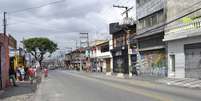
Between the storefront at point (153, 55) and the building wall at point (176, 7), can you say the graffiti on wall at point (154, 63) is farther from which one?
the building wall at point (176, 7)

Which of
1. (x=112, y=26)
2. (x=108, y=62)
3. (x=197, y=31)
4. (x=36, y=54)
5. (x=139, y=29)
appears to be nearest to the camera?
(x=197, y=31)

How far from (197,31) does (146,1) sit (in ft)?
52.3

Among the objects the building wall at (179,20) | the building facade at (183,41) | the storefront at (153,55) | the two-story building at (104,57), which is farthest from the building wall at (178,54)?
the two-story building at (104,57)

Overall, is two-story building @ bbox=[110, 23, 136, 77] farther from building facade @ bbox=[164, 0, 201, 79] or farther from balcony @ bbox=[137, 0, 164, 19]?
building facade @ bbox=[164, 0, 201, 79]

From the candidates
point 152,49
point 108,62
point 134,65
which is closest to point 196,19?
point 152,49

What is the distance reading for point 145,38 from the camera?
161ft

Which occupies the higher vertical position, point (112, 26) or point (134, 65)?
point (112, 26)

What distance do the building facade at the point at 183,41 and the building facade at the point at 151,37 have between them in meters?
1.81

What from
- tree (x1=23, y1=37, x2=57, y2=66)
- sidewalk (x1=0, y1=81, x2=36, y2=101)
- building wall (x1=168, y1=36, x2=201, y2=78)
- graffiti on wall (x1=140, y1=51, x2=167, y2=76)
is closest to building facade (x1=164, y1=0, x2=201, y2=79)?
building wall (x1=168, y1=36, x2=201, y2=78)

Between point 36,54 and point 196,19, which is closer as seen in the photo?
point 196,19

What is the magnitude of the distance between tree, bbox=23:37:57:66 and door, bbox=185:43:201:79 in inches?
3107

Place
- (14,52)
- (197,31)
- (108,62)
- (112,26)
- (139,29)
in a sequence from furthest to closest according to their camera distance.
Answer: (108,62)
(112,26)
(139,29)
(14,52)
(197,31)

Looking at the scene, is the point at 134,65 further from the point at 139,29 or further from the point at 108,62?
the point at 108,62

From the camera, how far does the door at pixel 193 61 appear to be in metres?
35.5
